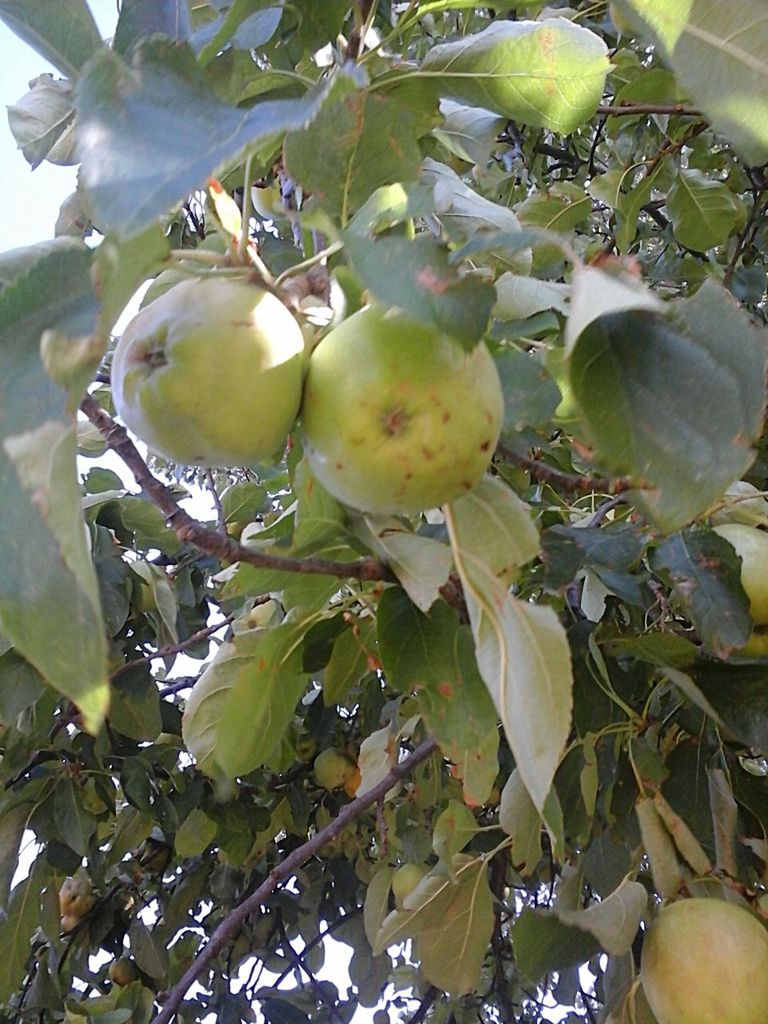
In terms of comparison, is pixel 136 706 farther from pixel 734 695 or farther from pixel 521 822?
pixel 734 695

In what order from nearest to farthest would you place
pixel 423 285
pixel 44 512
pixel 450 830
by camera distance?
pixel 44 512 < pixel 423 285 < pixel 450 830

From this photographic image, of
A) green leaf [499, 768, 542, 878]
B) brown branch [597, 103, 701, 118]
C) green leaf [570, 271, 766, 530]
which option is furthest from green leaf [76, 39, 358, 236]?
brown branch [597, 103, 701, 118]

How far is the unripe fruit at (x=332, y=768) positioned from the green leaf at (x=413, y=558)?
1.28m

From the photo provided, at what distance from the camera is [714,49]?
2.31 feet

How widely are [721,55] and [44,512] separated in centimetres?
64

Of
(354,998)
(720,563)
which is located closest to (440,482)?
(720,563)

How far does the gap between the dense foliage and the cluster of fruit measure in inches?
0.5

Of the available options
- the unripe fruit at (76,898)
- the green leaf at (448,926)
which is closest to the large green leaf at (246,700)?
the green leaf at (448,926)

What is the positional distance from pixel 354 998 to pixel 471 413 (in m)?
2.37

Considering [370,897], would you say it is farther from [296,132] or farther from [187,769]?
[296,132]

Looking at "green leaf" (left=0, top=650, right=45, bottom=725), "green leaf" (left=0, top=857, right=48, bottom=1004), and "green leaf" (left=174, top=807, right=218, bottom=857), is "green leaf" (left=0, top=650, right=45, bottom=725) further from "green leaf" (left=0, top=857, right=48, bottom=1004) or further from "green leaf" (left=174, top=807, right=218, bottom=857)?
"green leaf" (left=0, top=857, right=48, bottom=1004)

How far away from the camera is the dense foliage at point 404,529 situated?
1.77 ft

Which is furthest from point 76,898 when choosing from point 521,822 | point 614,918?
point 614,918

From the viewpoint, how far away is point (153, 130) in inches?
20.9
